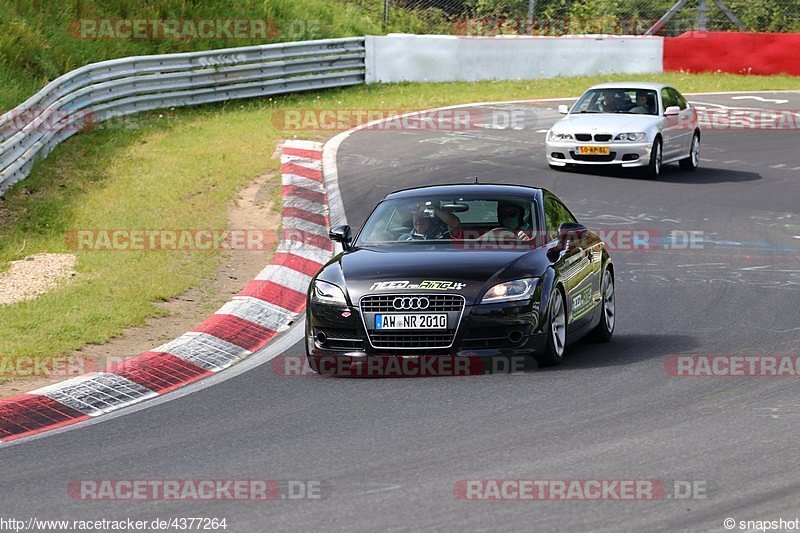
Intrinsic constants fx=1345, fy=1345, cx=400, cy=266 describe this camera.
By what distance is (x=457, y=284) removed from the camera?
9.44 meters

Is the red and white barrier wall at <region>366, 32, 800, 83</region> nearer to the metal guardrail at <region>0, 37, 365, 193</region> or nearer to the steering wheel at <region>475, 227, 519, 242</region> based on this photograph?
the metal guardrail at <region>0, 37, 365, 193</region>

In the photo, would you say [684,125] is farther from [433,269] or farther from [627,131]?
[433,269]

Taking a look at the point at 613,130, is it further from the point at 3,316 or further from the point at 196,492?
the point at 196,492

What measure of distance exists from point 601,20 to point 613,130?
15.1 m

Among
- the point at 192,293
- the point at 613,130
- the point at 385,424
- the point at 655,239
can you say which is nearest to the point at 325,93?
the point at 613,130

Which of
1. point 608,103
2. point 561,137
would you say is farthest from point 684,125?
point 561,137

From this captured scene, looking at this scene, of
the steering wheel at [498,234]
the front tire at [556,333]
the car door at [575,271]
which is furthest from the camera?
the steering wheel at [498,234]

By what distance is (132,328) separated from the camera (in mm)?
11523

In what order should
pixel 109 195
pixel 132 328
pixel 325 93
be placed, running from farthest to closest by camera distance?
pixel 325 93 → pixel 109 195 → pixel 132 328

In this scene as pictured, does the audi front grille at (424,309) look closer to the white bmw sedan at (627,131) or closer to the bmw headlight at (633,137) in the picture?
the white bmw sedan at (627,131)

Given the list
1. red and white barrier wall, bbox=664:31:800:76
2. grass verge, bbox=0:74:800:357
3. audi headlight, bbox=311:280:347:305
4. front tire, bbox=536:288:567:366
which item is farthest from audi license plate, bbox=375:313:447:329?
red and white barrier wall, bbox=664:31:800:76

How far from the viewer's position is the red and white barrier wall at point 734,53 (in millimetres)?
35281

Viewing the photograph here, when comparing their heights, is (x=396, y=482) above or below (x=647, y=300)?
above

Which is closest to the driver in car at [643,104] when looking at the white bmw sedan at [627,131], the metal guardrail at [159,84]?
the white bmw sedan at [627,131]
